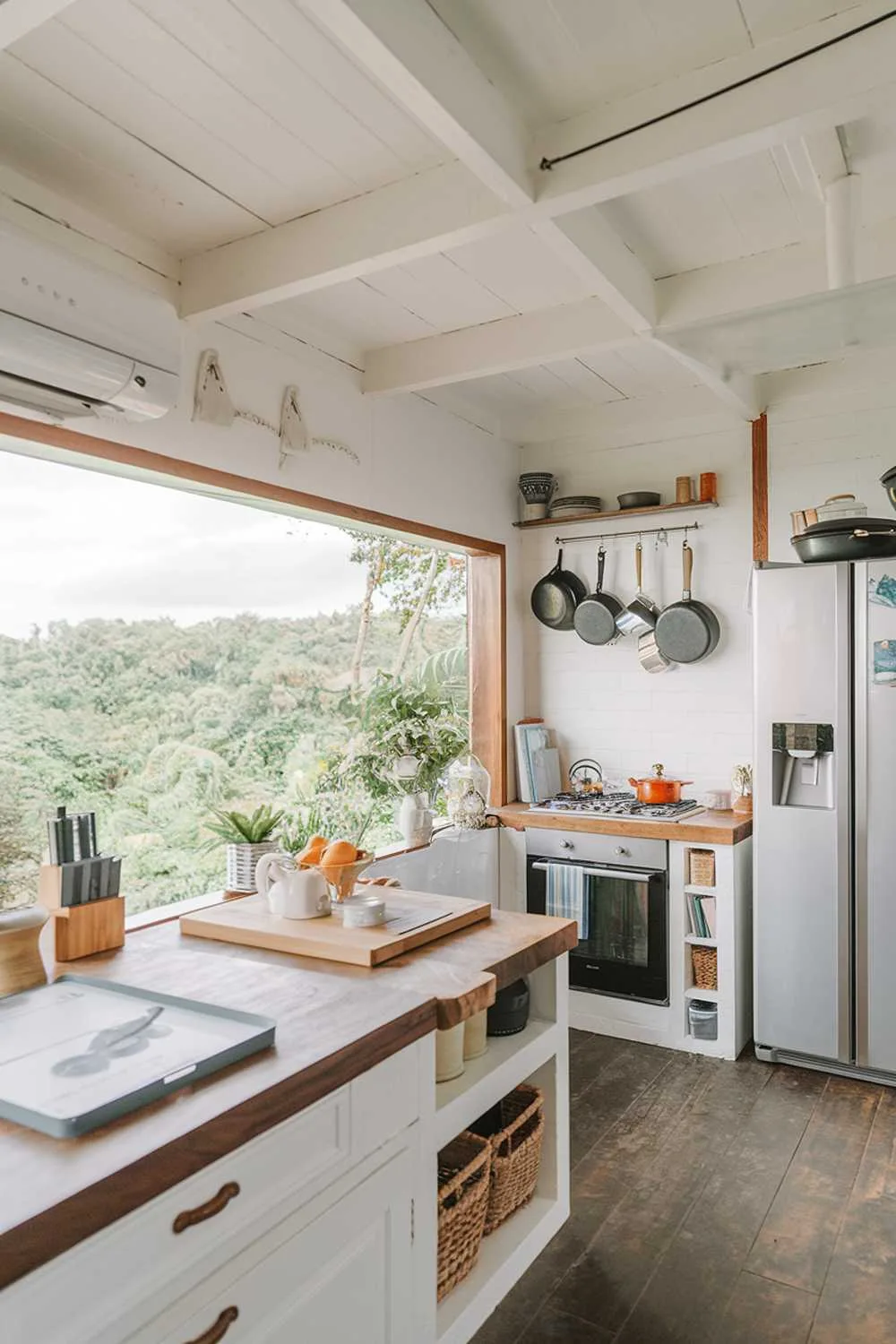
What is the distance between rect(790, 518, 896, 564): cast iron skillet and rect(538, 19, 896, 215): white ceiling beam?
163 cm

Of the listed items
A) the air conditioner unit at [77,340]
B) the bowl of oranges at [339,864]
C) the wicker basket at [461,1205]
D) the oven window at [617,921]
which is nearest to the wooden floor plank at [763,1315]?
the wicker basket at [461,1205]

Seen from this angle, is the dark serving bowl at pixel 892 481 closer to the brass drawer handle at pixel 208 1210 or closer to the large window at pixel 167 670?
the large window at pixel 167 670

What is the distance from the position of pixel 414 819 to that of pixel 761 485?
197 centimetres

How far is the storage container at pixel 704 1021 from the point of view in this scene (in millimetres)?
3410

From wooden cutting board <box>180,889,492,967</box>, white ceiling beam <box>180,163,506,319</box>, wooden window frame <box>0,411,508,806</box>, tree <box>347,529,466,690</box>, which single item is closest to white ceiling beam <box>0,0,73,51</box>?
white ceiling beam <box>180,163,506,319</box>

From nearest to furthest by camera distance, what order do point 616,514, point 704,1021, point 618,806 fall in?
point 704,1021
point 618,806
point 616,514

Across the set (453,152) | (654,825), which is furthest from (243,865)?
(453,152)

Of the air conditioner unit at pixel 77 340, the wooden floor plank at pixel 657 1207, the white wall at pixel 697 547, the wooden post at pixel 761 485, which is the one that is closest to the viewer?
the air conditioner unit at pixel 77 340

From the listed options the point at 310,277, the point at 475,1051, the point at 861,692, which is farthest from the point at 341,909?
the point at 861,692

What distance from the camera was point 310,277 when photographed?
7.48 ft

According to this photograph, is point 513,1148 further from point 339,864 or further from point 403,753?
point 403,753

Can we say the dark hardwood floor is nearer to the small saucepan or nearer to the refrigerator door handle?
the refrigerator door handle

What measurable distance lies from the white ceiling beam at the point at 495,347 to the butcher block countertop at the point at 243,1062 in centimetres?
178

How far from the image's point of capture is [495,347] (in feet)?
9.99
